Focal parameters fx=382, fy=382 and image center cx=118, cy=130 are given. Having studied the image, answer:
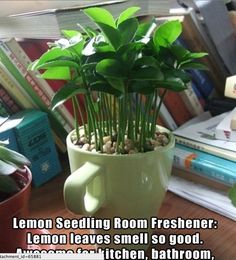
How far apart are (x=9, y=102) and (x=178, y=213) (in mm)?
351

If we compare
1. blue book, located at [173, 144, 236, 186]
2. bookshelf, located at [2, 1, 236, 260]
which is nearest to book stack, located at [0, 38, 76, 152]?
bookshelf, located at [2, 1, 236, 260]

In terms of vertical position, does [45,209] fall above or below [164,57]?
below

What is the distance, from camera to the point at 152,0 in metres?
0.81

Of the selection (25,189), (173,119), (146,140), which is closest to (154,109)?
(146,140)

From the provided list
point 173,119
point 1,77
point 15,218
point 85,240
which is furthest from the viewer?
point 173,119

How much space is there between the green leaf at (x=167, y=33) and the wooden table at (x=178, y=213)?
0.86 feet

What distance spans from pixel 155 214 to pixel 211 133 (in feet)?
0.89

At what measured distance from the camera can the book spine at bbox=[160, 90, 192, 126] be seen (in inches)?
31.1

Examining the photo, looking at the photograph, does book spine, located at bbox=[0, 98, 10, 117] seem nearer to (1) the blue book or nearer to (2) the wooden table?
(2) the wooden table

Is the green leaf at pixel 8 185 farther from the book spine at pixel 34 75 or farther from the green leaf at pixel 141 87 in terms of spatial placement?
the book spine at pixel 34 75

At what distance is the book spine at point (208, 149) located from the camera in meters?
0.63

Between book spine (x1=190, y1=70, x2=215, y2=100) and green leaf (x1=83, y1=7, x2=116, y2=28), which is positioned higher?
green leaf (x1=83, y1=7, x2=116, y2=28)

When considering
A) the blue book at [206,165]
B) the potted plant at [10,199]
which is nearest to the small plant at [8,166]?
the potted plant at [10,199]

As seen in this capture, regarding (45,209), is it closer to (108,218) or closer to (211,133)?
(108,218)
